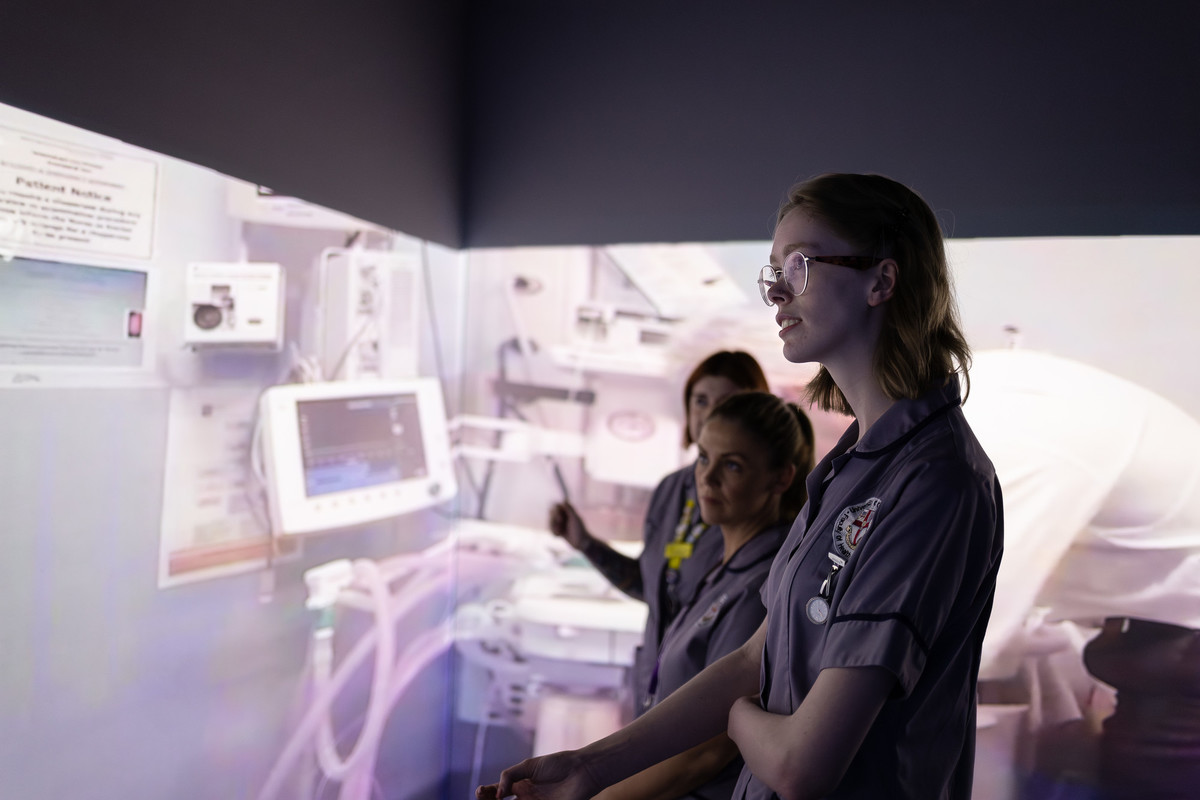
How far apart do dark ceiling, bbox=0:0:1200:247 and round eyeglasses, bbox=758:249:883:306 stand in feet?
4.22

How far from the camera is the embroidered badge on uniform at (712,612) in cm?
156

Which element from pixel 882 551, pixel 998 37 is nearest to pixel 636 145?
pixel 998 37

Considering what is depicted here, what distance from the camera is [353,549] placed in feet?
8.15

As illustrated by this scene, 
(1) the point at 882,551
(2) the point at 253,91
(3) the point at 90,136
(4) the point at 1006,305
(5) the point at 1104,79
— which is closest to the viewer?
(1) the point at 882,551

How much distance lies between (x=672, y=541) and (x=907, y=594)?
1163mm

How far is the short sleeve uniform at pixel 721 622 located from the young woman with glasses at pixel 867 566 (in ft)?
0.95

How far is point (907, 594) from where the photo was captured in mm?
927

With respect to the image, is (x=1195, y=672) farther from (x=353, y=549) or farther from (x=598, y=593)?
(x=353, y=549)

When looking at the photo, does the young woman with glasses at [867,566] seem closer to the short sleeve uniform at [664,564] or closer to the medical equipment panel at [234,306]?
the short sleeve uniform at [664,564]

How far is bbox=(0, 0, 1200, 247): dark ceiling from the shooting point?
5.72 ft

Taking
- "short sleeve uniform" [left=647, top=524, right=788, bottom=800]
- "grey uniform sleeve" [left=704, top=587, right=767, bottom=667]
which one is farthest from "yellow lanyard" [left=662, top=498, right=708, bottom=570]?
"grey uniform sleeve" [left=704, top=587, right=767, bottom=667]

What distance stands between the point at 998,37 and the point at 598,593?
6.55 feet

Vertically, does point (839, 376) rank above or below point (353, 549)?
above

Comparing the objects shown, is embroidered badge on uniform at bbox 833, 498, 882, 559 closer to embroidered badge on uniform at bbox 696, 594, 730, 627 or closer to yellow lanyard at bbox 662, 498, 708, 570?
embroidered badge on uniform at bbox 696, 594, 730, 627
